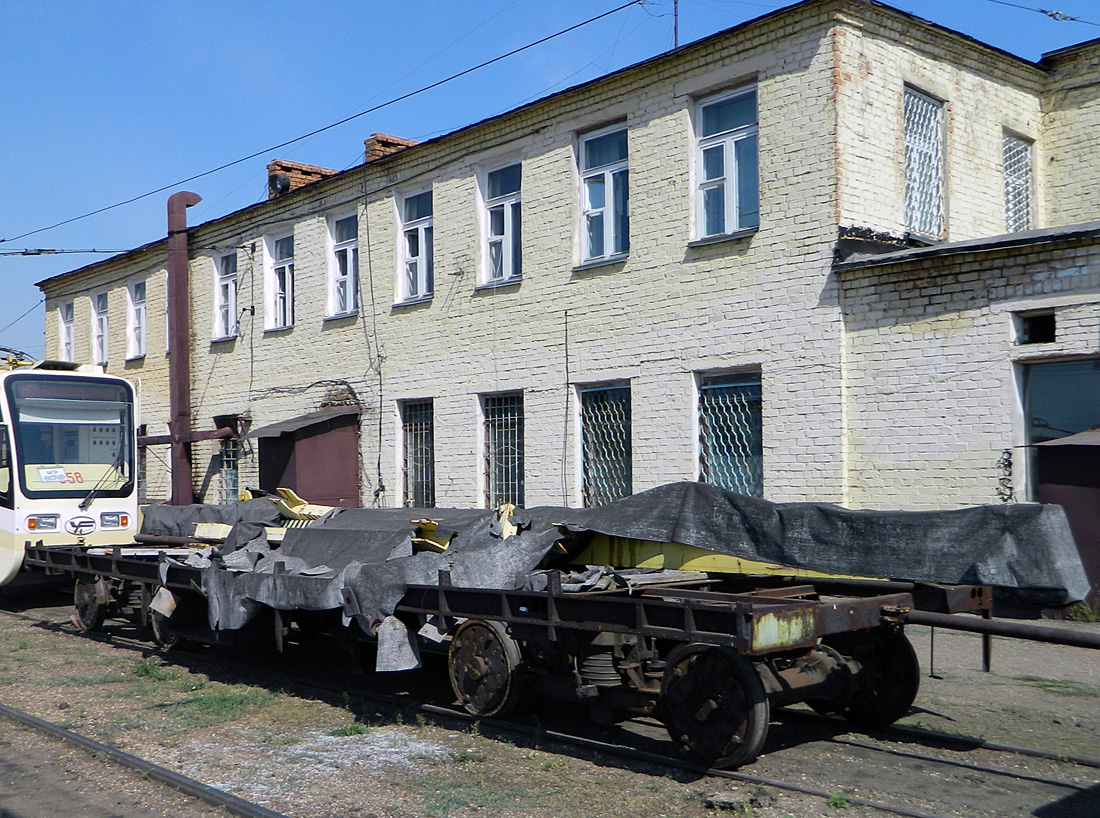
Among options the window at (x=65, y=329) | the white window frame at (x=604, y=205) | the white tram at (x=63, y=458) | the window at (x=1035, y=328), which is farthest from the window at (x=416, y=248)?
the window at (x=65, y=329)

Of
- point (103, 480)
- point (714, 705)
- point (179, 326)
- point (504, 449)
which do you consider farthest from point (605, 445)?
point (179, 326)

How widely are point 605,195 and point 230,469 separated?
1070cm

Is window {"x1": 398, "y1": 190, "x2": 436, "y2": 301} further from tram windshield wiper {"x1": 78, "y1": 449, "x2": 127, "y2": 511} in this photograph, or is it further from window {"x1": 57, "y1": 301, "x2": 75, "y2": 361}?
window {"x1": 57, "y1": 301, "x2": 75, "y2": 361}

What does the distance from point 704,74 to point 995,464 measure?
19.0 feet

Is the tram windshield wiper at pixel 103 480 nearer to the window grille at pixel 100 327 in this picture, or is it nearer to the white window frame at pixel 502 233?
the white window frame at pixel 502 233

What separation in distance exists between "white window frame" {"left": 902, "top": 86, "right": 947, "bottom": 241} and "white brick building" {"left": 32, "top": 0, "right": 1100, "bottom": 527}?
0.04 m

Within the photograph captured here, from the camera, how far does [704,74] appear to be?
41.6 feet

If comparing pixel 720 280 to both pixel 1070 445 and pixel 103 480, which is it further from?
pixel 103 480

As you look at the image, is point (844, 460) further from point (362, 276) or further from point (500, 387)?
point (362, 276)

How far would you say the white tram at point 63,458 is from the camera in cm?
1205

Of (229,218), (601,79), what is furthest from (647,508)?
(229,218)

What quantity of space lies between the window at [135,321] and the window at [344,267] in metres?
8.10

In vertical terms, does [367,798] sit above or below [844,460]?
below

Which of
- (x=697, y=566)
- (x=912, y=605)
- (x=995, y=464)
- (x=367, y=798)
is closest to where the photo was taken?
(x=367, y=798)
